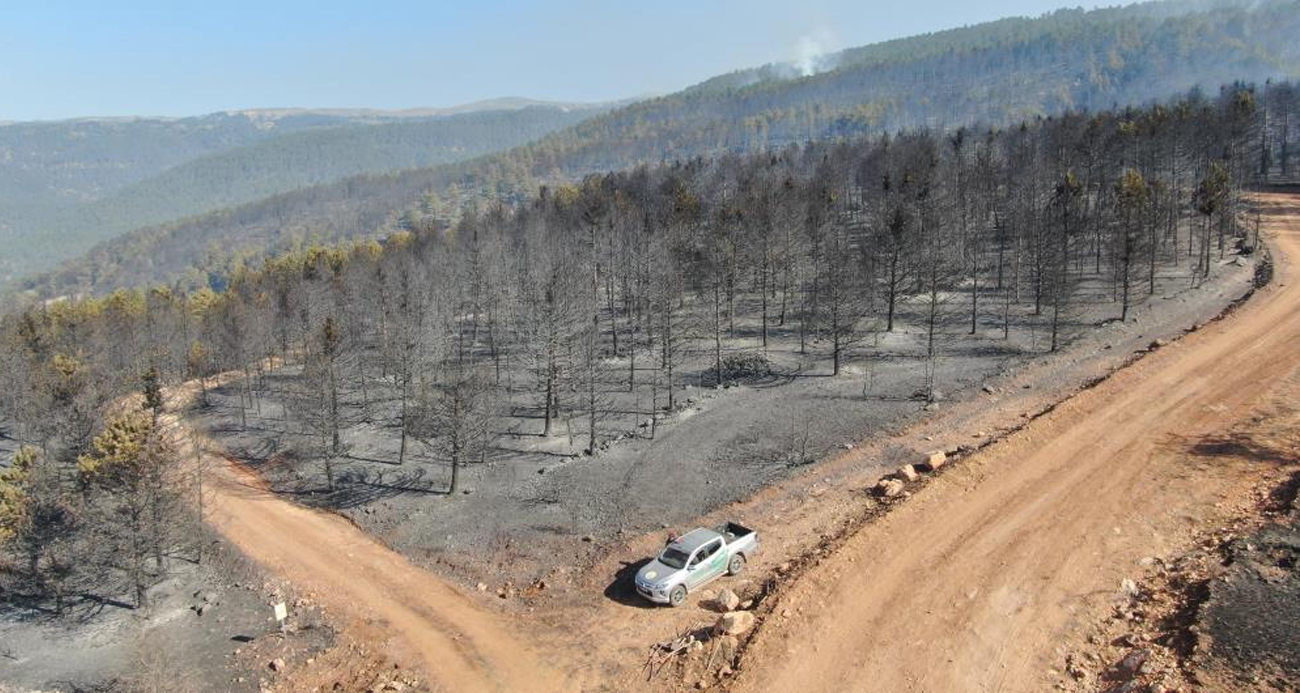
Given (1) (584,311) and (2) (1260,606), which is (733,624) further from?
(1) (584,311)

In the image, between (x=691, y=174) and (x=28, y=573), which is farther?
(x=691, y=174)

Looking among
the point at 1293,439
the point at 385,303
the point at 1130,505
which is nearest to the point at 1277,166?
the point at 1293,439

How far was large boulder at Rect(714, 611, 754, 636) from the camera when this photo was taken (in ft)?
68.6

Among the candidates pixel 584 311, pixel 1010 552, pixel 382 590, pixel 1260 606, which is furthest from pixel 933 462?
pixel 584 311

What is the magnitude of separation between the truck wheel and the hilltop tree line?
1711 cm

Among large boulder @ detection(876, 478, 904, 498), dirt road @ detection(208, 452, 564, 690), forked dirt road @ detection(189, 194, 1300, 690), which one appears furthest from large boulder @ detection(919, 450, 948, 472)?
dirt road @ detection(208, 452, 564, 690)

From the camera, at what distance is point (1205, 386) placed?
34688 millimetres

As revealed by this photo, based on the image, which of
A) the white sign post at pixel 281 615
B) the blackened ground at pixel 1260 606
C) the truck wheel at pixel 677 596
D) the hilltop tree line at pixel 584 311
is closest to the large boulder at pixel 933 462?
the blackened ground at pixel 1260 606

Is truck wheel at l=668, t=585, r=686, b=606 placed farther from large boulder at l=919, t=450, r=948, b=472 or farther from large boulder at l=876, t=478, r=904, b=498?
large boulder at l=919, t=450, r=948, b=472

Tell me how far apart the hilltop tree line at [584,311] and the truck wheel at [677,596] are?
17.1 meters

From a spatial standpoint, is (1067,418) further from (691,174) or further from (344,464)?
(691,174)

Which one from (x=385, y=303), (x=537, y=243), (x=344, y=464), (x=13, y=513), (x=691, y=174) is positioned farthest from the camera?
(x=691, y=174)

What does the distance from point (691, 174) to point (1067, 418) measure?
95.7 m

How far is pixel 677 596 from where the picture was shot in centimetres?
2388
